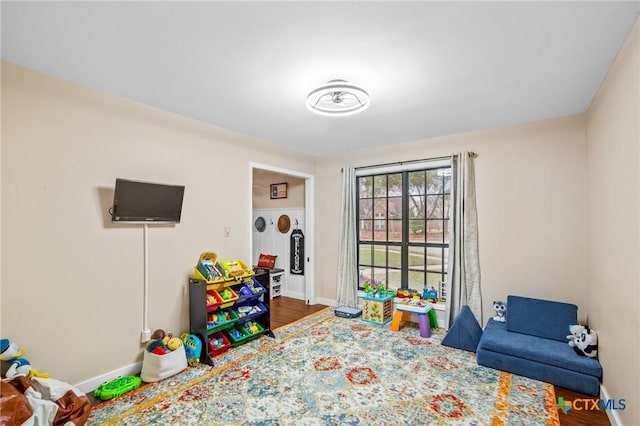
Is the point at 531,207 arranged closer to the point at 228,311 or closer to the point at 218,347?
the point at 228,311

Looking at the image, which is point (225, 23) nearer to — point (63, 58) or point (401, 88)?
point (63, 58)

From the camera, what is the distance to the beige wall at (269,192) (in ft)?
18.3

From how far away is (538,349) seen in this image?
9.17 ft

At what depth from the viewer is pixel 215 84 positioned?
256cm

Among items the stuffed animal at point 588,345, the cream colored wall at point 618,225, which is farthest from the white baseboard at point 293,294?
the cream colored wall at point 618,225

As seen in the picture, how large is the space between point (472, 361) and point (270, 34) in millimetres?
3472

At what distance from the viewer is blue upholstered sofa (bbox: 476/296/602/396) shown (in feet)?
8.38

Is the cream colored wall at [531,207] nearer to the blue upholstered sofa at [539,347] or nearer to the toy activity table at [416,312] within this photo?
the blue upholstered sofa at [539,347]

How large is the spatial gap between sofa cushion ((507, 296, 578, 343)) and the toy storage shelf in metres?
2.85

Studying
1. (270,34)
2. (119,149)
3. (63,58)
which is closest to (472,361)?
(270,34)

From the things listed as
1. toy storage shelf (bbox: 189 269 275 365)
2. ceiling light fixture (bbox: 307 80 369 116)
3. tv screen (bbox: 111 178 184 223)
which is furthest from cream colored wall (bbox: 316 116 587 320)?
tv screen (bbox: 111 178 184 223)

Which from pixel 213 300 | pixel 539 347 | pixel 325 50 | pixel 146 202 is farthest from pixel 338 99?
pixel 539 347

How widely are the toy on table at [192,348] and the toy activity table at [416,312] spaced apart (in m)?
2.40

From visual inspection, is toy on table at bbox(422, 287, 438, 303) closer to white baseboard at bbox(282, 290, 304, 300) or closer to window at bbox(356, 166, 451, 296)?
window at bbox(356, 166, 451, 296)
